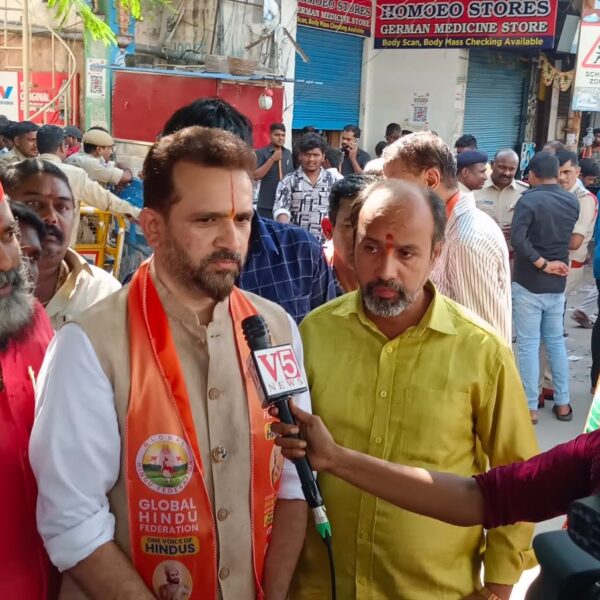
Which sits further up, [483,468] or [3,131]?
[3,131]

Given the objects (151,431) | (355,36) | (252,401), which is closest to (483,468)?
(252,401)

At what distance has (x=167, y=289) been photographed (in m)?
1.83

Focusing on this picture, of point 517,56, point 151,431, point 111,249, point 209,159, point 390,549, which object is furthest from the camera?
point 517,56

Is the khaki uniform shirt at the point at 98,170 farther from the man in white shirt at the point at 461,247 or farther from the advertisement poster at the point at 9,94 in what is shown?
the man in white shirt at the point at 461,247

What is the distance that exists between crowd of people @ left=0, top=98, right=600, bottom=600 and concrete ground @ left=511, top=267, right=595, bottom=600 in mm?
1899

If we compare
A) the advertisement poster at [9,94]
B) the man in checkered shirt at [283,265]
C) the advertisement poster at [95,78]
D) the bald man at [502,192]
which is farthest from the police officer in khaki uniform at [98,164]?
the man in checkered shirt at [283,265]

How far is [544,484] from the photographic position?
1.65 m

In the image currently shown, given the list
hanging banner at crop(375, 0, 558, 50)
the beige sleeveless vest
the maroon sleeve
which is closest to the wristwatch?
the maroon sleeve

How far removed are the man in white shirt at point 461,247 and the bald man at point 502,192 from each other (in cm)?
381

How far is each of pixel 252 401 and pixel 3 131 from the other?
25.6 feet

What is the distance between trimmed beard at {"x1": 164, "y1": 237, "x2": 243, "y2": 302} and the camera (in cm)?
180

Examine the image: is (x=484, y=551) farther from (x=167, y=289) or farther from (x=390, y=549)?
(x=167, y=289)

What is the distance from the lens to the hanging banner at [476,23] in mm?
11547

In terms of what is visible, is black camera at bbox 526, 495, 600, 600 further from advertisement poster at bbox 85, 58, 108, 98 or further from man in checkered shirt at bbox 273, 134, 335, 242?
advertisement poster at bbox 85, 58, 108, 98
